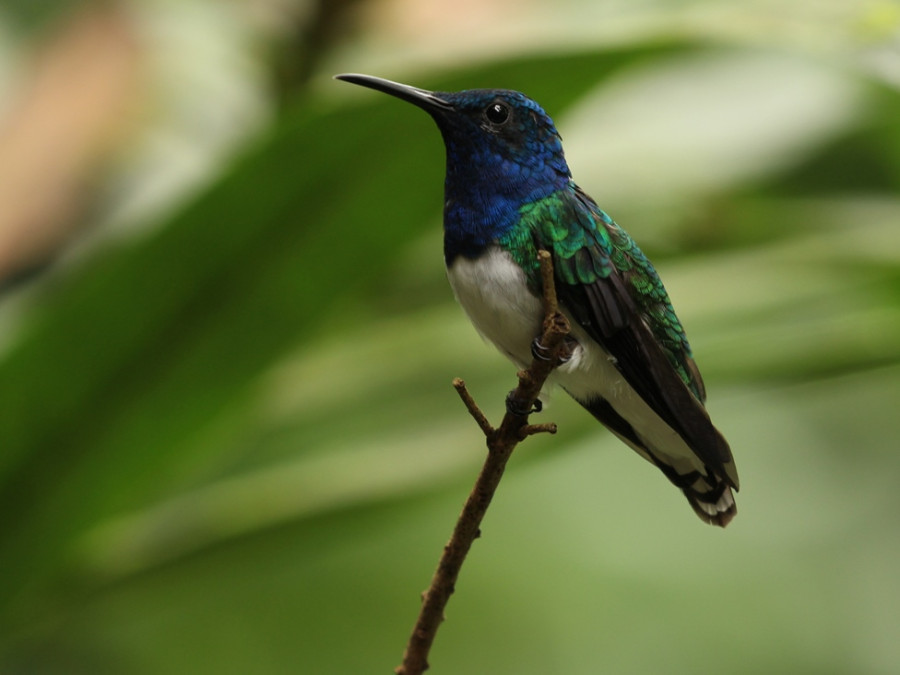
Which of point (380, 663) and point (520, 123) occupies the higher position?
point (520, 123)

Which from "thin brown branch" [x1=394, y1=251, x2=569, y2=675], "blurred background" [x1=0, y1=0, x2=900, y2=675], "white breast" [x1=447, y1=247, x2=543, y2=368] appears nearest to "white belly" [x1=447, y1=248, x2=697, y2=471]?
"white breast" [x1=447, y1=247, x2=543, y2=368]

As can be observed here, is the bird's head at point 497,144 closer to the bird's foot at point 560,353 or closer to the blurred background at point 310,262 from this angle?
the bird's foot at point 560,353

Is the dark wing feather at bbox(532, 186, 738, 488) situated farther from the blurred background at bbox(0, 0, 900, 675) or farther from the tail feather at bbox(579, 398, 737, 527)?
the blurred background at bbox(0, 0, 900, 675)

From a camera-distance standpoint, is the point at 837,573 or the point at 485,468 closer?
the point at 485,468

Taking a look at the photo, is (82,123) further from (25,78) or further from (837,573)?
(837,573)

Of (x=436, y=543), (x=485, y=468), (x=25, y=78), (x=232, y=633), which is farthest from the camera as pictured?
(x=436, y=543)

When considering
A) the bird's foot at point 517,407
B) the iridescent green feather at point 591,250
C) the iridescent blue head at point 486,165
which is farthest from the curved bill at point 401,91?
the bird's foot at point 517,407

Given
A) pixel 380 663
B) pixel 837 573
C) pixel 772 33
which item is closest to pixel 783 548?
pixel 837 573
